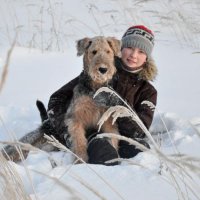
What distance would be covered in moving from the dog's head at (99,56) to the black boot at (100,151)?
1.54 feet

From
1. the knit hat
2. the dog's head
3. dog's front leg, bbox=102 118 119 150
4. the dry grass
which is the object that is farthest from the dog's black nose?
the dry grass

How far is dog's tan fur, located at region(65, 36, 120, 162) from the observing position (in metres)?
3.59

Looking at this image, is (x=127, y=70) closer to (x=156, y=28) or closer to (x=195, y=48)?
(x=195, y=48)

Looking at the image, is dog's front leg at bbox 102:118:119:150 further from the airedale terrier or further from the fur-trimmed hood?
the fur-trimmed hood

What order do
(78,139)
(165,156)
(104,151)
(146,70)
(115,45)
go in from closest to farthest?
(165,156) → (104,151) → (78,139) → (115,45) → (146,70)

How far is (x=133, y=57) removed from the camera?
3898 mm

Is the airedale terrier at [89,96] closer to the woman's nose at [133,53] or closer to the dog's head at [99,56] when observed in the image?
the dog's head at [99,56]

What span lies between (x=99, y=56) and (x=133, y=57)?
0.43 m

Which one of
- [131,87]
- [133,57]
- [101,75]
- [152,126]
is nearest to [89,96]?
[101,75]

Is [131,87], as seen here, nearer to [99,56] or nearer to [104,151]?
[99,56]

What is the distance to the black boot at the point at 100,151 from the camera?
3.32 m

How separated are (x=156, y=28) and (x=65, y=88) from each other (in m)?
4.85

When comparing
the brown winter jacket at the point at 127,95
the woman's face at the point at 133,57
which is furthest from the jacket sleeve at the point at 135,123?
the woman's face at the point at 133,57

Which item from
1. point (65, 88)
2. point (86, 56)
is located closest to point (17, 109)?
point (65, 88)
